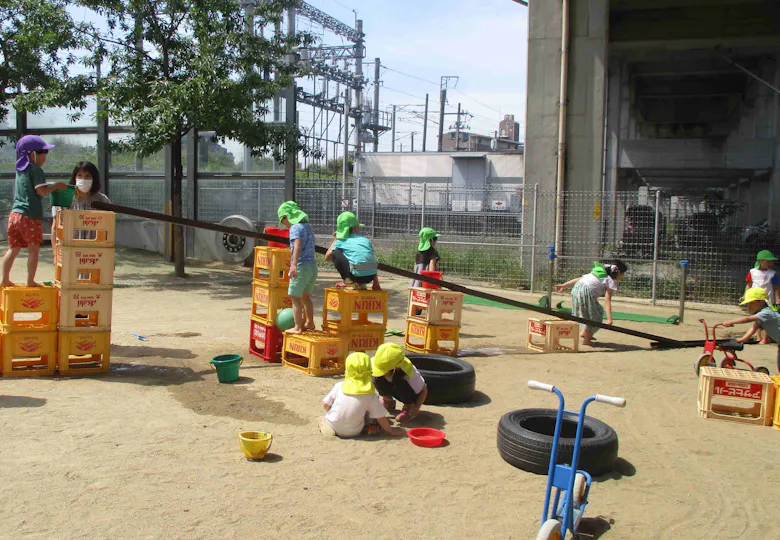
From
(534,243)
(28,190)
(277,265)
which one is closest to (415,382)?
(277,265)

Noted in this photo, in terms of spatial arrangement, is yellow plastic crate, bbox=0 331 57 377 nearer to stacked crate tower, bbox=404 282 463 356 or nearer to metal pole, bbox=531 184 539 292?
stacked crate tower, bbox=404 282 463 356

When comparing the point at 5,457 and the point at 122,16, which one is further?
the point at 122,16

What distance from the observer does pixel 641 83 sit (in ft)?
95.1

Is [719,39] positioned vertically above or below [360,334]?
above

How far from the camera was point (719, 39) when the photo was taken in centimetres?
2072

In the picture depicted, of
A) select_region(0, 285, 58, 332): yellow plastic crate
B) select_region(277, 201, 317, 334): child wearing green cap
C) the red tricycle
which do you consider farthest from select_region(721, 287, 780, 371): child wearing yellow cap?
select_region(0, 285, 58, 332): yellow plastic crate

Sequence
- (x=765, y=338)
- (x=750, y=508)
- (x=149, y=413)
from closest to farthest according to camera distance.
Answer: (x=750, y=508), (x=149, y=413), (x=765, y=338)

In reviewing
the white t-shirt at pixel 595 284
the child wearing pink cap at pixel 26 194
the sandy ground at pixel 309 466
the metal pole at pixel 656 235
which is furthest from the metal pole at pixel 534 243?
the child wearing pink cap at pixel 26 194

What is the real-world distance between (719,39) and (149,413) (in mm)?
20514

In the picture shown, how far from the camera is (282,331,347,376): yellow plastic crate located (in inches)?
303

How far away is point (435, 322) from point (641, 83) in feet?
77.1

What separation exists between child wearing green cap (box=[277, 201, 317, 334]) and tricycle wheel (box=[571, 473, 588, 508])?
15.2 feet

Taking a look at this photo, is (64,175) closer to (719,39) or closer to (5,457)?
(5,457)

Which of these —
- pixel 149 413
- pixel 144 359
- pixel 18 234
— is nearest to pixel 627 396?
pixel 149 413
